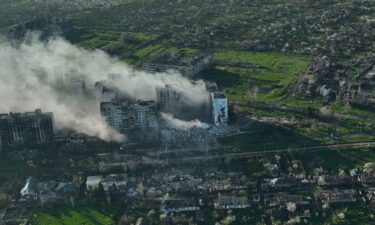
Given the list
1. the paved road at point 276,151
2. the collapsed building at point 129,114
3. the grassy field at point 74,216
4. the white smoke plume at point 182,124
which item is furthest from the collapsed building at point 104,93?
the grassy field at point 74,216

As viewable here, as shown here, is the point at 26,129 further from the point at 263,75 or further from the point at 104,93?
the point at 263,75

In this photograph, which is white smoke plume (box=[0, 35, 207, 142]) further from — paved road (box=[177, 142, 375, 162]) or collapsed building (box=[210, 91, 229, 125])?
paved road (box=[177, 142, 375, 162])

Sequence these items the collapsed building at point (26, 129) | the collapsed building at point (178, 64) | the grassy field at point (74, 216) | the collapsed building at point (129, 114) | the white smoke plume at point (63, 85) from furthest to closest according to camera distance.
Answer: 1. the collapsed building at point (178, 64)
2. the white smoke plume at point (63, 85)
3. the collapsed building at point (129, 114)
4. the collapsed building at point (26, 129)
5. the grassy field at point (74, 216)

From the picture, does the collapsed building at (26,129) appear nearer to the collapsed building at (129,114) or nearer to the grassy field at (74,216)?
the collapsed building at (129,114)

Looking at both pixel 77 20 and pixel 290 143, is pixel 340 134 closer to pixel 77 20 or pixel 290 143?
pixel 290 143

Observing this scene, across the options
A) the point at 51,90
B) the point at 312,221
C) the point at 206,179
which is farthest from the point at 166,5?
the point at 312,221
